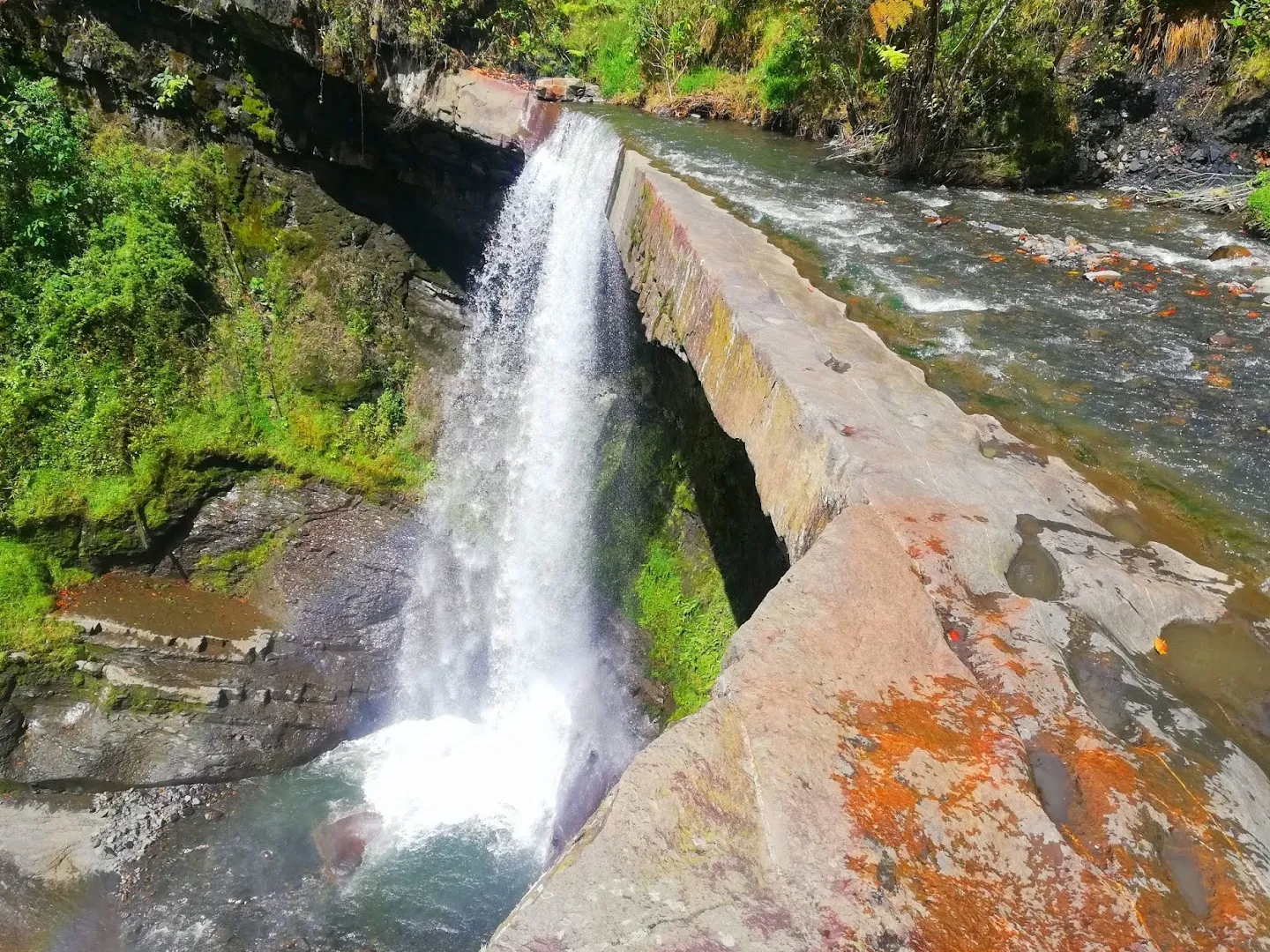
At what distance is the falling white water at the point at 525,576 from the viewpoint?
6.47 meters

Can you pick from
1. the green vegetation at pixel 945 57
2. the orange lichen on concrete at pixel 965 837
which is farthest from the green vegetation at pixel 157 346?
the orange lichen on concrete at pixel 965 837

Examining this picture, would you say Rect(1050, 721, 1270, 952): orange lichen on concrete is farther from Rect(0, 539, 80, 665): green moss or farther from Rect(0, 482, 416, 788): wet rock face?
Rect(0, 539, 80, 665): green moss

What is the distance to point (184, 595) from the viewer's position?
7.31 metres

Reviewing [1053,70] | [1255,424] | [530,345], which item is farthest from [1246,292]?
[530,345]

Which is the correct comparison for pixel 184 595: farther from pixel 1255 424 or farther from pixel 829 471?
pixel 1255 424

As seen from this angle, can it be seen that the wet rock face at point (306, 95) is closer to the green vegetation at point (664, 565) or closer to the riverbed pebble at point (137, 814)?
the green vegetation at point (664, 565)

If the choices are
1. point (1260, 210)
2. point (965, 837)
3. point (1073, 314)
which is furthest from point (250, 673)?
point (1260, 210)

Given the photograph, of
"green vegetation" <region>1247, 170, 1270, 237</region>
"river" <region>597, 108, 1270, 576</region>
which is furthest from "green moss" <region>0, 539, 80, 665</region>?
"green vegetation" <region>1247, 170, 1270, 237</region>

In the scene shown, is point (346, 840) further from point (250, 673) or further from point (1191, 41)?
point (1191, 41)

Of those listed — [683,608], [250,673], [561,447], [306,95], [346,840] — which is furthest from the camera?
[306,95]

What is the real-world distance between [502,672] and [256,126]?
279 inches

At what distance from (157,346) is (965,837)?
879 centimetres

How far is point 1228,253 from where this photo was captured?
5.78 m

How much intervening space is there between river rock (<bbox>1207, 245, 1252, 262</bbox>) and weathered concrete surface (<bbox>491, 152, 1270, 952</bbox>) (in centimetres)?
429
